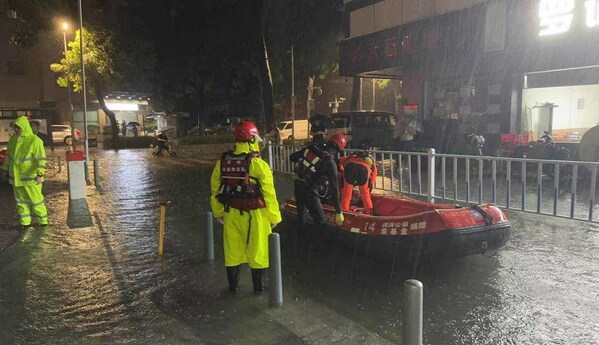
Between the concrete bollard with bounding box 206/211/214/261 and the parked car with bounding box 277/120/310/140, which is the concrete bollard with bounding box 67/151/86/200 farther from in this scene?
the parked car with bounding box 277/120/310/140

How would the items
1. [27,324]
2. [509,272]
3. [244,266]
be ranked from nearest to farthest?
[27,324] → [509,272] → [244,266]

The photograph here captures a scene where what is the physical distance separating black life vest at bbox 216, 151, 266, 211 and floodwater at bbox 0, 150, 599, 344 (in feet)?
3.32

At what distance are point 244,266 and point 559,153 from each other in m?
9.64

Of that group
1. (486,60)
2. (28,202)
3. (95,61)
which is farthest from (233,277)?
(95,61)

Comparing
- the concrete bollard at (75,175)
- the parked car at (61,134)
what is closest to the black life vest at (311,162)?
the concrete bollard at (75,175)

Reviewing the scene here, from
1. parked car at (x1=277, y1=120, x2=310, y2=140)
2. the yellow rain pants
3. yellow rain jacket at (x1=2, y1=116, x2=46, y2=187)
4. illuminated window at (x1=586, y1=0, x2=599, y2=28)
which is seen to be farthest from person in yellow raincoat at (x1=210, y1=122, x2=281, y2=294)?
parked car at (x1=277, y1=120, x2=310, y2=140)

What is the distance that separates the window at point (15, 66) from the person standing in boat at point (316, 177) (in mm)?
41558

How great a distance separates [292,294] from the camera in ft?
16.8

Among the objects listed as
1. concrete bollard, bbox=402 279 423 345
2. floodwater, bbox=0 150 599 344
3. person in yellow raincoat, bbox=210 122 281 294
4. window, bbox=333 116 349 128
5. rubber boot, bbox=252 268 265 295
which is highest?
window, bbox=333 116 349 128

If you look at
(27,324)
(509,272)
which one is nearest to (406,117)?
(509,272)

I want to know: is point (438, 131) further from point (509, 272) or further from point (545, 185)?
point (509, 272)

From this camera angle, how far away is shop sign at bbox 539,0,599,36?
432 inches

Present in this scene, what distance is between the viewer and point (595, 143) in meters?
11.3

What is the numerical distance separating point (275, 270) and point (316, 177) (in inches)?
80.8
